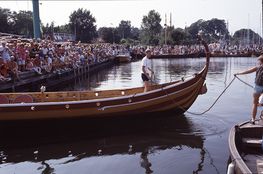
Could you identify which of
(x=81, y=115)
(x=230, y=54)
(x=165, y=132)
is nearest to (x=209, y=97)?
(x=165, y=132)

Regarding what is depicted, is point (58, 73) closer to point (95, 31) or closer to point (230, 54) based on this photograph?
point (230, 54)

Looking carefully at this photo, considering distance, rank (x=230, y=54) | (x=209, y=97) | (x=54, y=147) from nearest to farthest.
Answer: (x=54, y=147) < (x=209, y=97) < (x=230, y=54)

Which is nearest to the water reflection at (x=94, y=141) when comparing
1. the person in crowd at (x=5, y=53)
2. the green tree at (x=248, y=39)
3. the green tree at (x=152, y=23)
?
the person in crowd at (x=5, y=53)

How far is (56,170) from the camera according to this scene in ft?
30.3

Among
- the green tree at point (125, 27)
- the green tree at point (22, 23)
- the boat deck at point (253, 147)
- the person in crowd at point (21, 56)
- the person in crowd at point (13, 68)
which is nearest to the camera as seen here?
the boat deck at point (253, 147)

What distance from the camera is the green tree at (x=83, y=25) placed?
89.9 metres

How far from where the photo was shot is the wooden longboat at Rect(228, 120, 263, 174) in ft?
22.1

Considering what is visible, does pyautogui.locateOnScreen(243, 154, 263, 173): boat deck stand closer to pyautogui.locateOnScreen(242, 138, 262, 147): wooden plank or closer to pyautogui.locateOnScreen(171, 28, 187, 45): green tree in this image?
pyautogui.locateOnScreen(242, 138, 262, 147): wooden plank

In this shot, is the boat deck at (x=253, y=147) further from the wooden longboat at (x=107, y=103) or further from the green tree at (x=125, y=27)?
the green tree at (x=125, y=27)

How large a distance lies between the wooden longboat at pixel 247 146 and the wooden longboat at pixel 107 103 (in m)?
4.28

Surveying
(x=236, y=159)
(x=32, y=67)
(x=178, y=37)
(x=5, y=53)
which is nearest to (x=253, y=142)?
(x=236, y=159)

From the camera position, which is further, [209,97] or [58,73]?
[58,73]

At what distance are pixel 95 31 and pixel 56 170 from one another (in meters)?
85.0

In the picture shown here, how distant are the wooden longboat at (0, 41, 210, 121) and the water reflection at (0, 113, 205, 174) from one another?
361 mm
